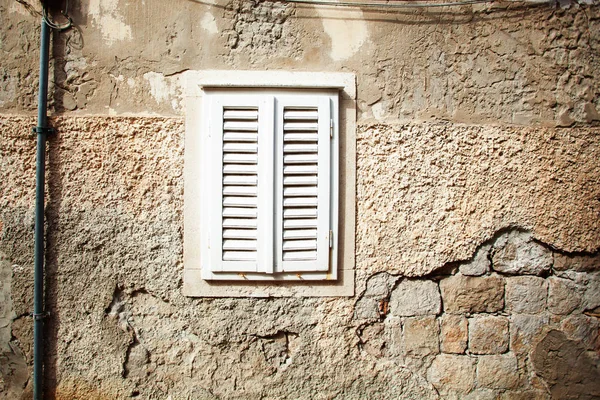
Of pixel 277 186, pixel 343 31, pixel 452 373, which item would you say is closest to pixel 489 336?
pixel 452 373

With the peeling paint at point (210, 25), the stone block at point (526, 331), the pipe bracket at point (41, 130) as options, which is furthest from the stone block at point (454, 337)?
the pipe bracket at point (41, 130)

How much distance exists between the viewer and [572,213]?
2.74 meters

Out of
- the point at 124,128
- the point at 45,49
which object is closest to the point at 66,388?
the point at 124,128

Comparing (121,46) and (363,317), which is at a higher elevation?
(121,46)

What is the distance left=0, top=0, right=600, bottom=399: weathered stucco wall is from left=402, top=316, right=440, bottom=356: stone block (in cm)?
1

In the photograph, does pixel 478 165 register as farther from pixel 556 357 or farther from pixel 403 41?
pixel 556 357

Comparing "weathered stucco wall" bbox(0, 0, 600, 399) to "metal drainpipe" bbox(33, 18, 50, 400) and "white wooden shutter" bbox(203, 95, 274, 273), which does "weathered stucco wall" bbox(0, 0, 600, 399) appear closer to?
"metal drainpipe" bbox(33, 18, 50, 400)

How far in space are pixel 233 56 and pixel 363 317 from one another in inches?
69.4

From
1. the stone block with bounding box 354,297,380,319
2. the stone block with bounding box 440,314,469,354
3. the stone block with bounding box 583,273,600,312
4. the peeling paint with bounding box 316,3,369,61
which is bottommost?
the stone block with bounding box 440,314,469,354

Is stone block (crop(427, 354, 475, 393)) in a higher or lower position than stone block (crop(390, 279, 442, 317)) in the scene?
lower

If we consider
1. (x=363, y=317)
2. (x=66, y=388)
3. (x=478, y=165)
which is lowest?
(x=66, y=388)

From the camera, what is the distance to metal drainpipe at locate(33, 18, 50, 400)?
2619 mm

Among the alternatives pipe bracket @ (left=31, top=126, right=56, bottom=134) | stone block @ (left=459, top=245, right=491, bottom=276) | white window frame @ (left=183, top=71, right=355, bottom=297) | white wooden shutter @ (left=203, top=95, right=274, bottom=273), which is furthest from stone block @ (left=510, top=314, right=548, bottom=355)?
pipe bracket @ (left=31, top=126, right=56, bottom=134)

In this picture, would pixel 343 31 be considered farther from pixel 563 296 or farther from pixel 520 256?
pixel 563 296
